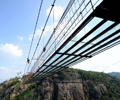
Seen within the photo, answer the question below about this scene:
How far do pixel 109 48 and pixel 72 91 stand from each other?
82.2 ft

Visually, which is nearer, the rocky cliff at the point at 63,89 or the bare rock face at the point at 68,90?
the rocky cliff at the point at 63,89

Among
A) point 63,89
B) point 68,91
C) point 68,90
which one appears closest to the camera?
point 63,89

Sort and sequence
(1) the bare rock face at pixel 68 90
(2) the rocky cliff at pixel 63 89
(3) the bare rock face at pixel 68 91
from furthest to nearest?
(3) the bare rock face at pixel 68 91, (1) the bare rock face at pixel 68 90, (2) the rocky cliff at pixel 63 89

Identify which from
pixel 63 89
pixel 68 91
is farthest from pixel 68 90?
pixel 63 89

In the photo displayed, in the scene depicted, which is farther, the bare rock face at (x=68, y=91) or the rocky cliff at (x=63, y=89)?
the bare rock face at (x=68, y=91)

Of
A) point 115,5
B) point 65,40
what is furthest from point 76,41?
point 115,5

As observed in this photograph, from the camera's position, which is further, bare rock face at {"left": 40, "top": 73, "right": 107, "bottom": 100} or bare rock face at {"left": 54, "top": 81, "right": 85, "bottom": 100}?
bare rock face at {"left": 54, "top": 81, "right": 85, "bottom": 100}

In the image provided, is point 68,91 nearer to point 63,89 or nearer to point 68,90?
point 68,90

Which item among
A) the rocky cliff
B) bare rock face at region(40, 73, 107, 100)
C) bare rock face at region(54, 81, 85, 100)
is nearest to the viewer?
the rocky cliff

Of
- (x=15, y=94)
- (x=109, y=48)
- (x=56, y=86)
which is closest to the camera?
(x=109, y=48)

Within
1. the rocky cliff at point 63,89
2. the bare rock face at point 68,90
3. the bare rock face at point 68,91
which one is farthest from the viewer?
the bare rock face at point 68,91

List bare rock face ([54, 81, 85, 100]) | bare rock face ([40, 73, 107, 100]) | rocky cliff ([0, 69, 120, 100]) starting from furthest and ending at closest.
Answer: bare rock face ([54, 81, 85, 100]), bare rock face ([40, 73, 107, 100]), rocky cliff ([0, 69, 120, 100])

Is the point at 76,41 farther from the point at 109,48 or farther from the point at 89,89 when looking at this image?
the point at 89,89

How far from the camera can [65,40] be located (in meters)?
6.36
